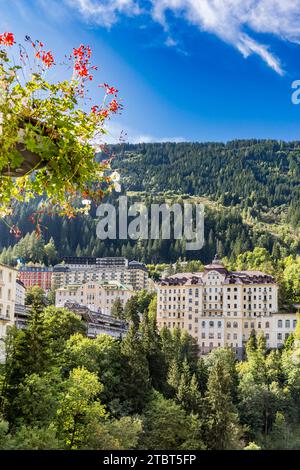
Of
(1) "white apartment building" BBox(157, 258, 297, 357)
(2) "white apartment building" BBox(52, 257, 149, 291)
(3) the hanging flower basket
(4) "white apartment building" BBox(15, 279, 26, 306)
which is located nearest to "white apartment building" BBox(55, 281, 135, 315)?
(4) "white apartment building" BBox(15, 279, 26, 306)

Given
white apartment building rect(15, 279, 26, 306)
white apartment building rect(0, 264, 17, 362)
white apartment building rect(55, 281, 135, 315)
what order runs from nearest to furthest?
1. white apartment building rect(0, 264, 17, 362)
2. white apartment building rect(15, 279, 26, 306)
3. white apartment building rect(55, 281, 135, 315)

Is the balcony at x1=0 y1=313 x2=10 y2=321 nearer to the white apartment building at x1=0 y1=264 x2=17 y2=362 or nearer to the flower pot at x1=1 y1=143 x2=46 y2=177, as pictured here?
the white apartment building at x1=0 y1=264 x2=17 y2=362

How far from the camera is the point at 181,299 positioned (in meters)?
113

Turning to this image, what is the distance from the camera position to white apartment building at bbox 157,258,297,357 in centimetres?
10412

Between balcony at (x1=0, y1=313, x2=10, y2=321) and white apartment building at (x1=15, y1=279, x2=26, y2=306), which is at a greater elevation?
white apartment building at (x1=15, y1=279, x2=26, y2=306)

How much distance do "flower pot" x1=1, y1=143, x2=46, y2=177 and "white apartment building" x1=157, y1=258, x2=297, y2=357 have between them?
9809 cm

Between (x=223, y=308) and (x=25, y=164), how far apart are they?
106m

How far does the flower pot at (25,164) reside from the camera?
556cm

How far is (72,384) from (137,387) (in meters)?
16.3

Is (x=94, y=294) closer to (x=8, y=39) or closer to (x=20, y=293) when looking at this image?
(x=20, y=293)

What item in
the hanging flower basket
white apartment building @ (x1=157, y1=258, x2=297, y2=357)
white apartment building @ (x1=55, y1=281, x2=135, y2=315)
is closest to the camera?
the hanging flower basket

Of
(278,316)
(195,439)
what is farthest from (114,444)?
(278,316)

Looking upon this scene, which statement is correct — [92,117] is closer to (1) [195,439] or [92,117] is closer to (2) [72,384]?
(2) [72,384]

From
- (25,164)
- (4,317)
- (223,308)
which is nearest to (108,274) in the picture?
(223,308)
